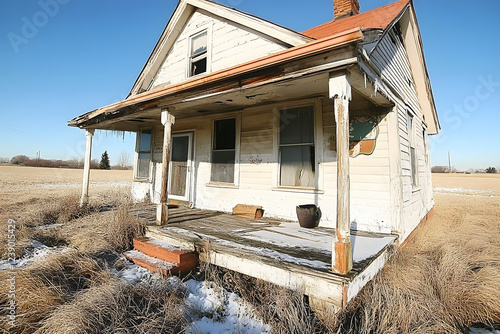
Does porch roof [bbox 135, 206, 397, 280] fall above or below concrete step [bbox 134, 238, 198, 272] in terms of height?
above

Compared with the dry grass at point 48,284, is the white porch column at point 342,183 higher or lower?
higher

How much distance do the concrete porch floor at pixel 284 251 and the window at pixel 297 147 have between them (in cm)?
111

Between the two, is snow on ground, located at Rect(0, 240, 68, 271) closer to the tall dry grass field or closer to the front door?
the tall dry grass field

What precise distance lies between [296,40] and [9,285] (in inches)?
227

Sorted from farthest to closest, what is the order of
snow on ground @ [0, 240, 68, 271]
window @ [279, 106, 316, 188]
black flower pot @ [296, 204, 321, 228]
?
window @ [279, 106, 316, 188]
black flower pot @ [296, 204, 321, 228]
snow on ground @ [0, 240, 68, 271]

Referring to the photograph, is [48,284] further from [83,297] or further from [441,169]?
[441,169]

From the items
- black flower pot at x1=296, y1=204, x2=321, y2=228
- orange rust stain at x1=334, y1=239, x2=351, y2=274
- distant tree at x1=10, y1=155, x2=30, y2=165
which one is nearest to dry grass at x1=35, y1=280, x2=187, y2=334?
orange rust stain at x1=334, y1=239, x2=351, y2=274

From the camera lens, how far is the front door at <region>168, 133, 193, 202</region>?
7566 millimetres

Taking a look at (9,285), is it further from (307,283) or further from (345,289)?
(345,289)

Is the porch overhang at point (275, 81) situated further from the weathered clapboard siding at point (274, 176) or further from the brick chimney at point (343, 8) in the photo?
the brick chimney at point (343, 8)

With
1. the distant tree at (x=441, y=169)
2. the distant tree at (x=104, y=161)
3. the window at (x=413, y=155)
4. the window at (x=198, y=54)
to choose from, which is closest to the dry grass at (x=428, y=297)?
the window at (x=413, y=155)

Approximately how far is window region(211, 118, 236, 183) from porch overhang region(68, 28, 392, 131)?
0.55 metres

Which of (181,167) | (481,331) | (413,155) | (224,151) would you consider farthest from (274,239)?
(413,155)

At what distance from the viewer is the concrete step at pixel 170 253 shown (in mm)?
3770
